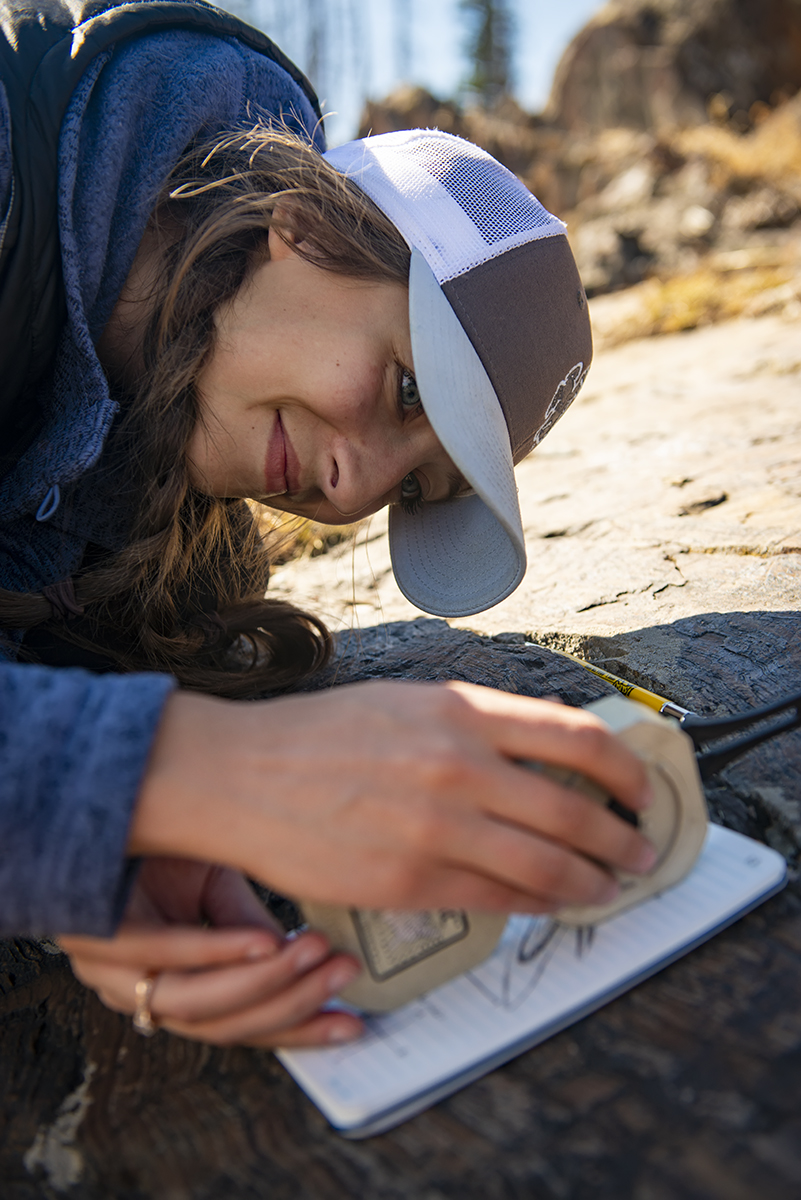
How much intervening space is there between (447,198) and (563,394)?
404 millimetres

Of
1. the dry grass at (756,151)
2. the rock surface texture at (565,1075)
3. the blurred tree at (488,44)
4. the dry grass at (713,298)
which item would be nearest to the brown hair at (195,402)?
the rock surface texture at (565,1075)

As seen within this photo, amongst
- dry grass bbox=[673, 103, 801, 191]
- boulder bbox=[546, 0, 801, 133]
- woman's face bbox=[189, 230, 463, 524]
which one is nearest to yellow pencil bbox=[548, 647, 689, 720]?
woman's face bbox=[189, 230, 463, 524]

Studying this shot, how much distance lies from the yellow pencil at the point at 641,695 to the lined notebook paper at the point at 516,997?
0.37m

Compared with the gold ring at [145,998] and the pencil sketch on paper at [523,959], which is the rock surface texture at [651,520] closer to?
the pencil sketch on paper at [523,959]

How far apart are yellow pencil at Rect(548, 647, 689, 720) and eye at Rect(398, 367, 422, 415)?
0.55m

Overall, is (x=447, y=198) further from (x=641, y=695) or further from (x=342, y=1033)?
(x=342, y=1033)

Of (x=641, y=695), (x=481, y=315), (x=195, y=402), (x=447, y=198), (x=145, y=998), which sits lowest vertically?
(x=641, y=695)

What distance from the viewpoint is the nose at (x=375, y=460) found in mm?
1435

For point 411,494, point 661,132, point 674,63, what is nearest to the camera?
point 411,494

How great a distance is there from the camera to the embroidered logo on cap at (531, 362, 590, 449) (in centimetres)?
152

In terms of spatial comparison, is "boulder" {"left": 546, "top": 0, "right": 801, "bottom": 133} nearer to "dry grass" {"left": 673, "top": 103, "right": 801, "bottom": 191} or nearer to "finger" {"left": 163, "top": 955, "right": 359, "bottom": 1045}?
"dry grass" {"left": 673, "top": 103, "right": 801, "bottom": 191}

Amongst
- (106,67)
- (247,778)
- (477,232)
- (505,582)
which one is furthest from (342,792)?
(106,67)

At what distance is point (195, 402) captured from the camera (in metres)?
1.47

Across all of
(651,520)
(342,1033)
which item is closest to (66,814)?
(342,1033)
